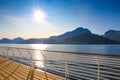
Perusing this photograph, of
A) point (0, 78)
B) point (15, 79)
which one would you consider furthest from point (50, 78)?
point (0, 78)

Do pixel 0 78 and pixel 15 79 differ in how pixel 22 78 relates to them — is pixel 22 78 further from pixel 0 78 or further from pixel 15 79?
pixel 0 78

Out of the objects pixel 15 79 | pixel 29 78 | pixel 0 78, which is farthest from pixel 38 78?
pixel 0 78

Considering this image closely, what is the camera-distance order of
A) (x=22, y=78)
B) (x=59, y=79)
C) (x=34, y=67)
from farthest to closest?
(x=34, y=67) → (x=22, y=78) → (x=59, y=79)

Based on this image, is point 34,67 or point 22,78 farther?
point 34,67

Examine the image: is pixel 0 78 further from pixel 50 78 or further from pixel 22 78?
pixel 50 78

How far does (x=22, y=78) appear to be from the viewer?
5.89 metres

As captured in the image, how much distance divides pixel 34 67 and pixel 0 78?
186 centimetres

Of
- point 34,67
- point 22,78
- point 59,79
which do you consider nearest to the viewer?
point 59,79

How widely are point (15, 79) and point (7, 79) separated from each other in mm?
289

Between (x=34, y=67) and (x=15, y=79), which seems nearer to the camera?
(x=15, y=79)

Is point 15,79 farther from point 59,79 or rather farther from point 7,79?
point 59,79

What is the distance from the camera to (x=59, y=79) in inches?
216

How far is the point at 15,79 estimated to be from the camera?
5.79m

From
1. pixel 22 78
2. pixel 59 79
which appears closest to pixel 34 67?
pixel 22 78
